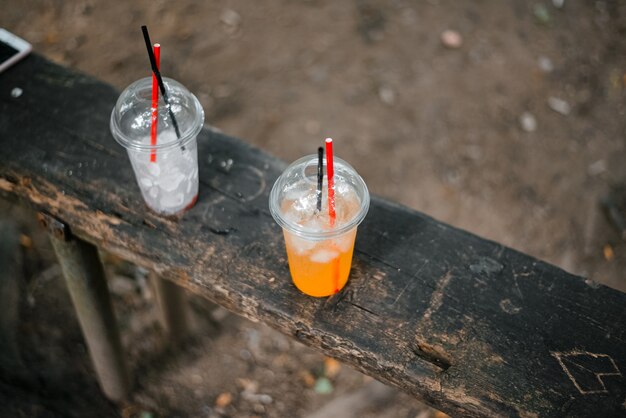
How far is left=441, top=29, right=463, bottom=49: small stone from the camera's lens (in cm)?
434

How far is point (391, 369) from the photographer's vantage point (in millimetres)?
1694

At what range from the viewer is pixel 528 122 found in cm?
398

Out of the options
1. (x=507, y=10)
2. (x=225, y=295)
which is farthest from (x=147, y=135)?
(x=507, y=10)

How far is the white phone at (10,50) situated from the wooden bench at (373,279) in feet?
0.80

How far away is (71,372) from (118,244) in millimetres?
1178

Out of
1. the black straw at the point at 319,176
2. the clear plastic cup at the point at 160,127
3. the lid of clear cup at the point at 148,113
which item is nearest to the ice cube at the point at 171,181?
the clear plastic cup at the point at 160,127

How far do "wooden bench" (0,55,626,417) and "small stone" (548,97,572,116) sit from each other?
245 centimetres

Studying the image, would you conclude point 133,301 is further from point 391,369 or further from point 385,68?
point 385,68

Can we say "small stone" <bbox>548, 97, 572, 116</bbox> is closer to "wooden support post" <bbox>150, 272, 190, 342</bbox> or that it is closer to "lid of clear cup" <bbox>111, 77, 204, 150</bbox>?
"wooden support post" <bbox>150, 272, 190, 342</bbox>

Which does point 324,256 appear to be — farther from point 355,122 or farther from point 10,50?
point 355,122

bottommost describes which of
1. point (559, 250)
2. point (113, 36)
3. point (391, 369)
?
point (559, 250)

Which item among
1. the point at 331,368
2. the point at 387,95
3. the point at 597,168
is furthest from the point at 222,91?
the point at 597,168

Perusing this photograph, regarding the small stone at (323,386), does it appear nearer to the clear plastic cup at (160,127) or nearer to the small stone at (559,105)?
the clear plastic cup at (160,127)

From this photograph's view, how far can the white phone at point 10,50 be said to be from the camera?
2.40 meters
